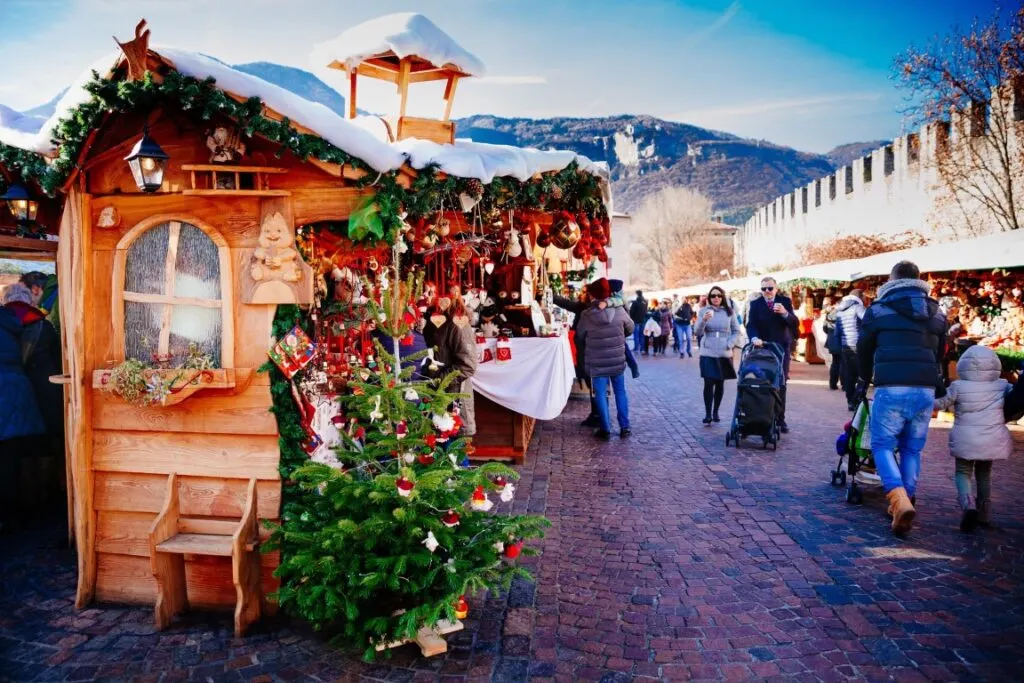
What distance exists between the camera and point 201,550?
12.7 feet

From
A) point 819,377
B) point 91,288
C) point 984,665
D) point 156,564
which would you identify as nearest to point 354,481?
point 156,564

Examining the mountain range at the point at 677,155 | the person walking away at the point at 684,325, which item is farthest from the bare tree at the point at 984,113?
the mountain range at the point at 677,155

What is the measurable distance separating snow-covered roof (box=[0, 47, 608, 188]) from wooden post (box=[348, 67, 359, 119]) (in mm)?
1882

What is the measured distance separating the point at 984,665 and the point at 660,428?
20.0 ft

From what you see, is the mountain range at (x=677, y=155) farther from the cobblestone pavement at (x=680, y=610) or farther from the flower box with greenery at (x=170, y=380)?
the flower box with greenery at (x=170, y=380)

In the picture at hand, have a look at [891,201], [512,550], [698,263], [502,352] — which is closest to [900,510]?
[512,550]

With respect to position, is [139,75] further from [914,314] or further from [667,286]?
[667,286]

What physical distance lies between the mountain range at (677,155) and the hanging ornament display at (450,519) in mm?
100431

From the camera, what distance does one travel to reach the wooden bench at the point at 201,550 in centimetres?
385

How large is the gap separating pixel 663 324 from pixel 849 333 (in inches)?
455

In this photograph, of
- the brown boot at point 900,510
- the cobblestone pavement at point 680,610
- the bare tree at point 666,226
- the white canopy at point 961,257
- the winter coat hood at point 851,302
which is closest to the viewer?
the cobblestone pavement at point 680,610

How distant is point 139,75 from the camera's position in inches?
135

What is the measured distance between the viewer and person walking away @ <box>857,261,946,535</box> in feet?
16.7

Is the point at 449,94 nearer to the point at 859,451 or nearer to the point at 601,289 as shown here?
the point at 601,289
